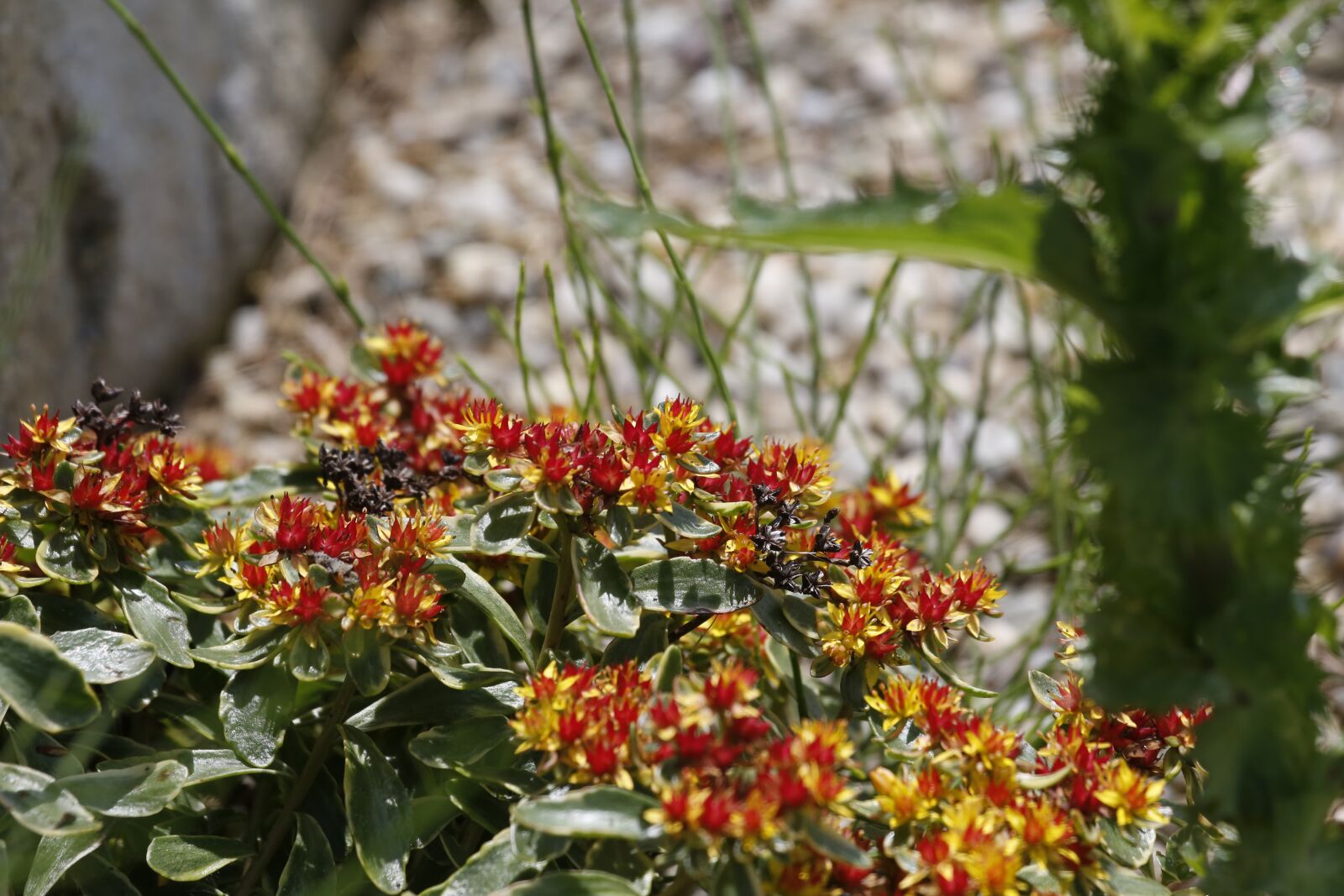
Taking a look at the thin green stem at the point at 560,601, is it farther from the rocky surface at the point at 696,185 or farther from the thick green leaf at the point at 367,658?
the rocky surface at the point at 696,185

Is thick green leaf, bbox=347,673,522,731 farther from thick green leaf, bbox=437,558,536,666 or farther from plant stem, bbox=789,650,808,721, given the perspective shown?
plant stem, bbox=789,650,808,721

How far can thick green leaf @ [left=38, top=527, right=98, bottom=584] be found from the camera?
0.74 metres

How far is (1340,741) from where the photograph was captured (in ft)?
2.07

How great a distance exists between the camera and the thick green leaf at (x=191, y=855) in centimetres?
69

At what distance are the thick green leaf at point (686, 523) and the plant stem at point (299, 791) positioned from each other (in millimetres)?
222

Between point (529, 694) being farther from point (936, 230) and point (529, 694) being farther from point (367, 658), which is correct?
point (936, 230)

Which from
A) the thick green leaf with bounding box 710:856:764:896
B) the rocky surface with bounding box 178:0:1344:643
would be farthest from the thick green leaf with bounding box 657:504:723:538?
the rocky surface with bounding box 178:0:1344:643

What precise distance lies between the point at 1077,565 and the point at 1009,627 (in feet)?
1.30

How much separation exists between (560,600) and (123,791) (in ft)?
0.90

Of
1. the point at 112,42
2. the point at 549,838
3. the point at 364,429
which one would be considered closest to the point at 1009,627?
the point at 364,429

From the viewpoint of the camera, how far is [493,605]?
2.50 ft

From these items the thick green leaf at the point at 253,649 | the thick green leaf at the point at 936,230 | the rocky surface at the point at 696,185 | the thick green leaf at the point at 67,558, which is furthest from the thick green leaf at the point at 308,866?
the rocky surface at the point at 696,185

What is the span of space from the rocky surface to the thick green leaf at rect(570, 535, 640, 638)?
1202 mm

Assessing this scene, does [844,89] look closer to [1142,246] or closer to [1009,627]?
[1009,627]
